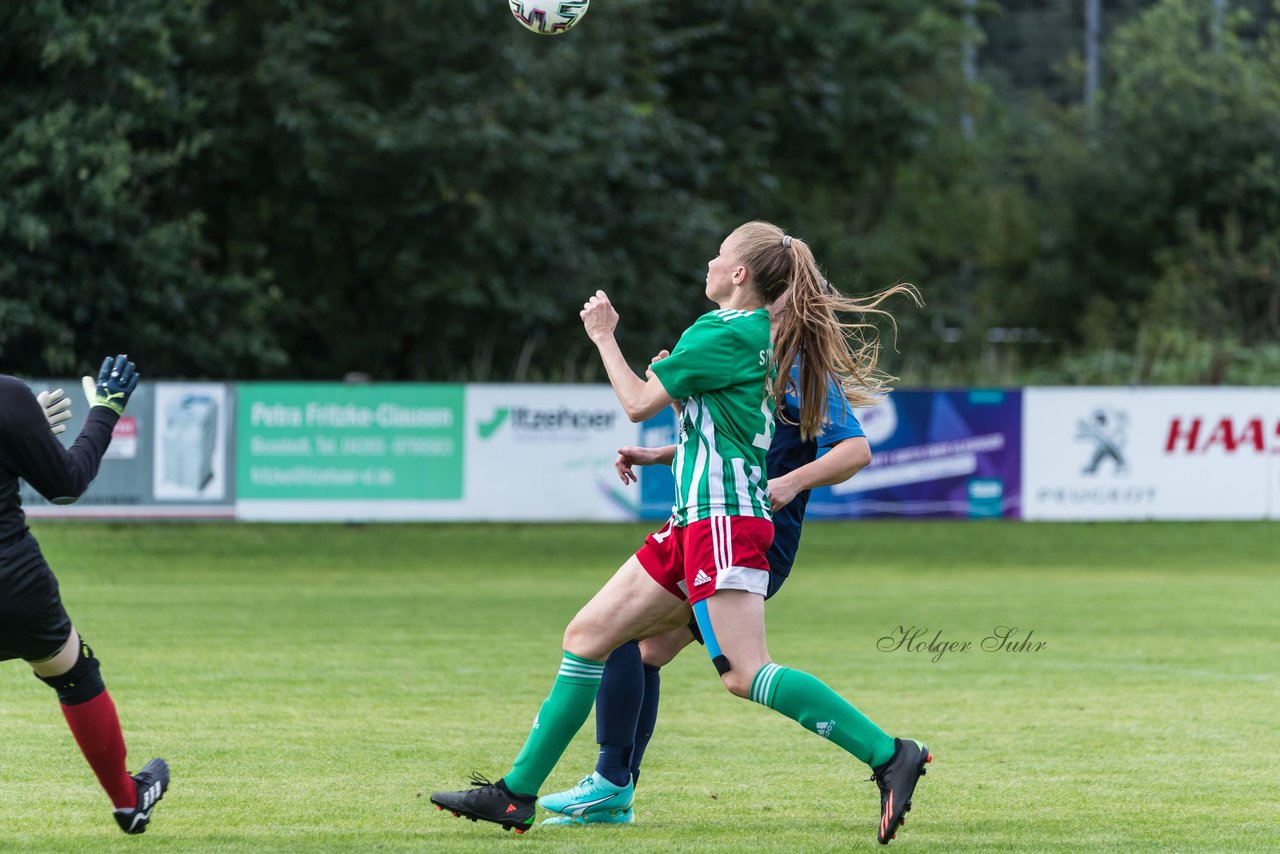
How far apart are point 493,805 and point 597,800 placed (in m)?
0.49

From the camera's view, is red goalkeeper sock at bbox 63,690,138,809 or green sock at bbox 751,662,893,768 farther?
green sock at bbox 751,662,893,768

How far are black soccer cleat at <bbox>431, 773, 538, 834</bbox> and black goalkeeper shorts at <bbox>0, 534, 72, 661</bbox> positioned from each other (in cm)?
130

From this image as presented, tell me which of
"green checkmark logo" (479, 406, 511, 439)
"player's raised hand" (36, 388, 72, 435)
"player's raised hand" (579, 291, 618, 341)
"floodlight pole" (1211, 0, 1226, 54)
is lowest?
"green checkmark logo" (479, 406, 511, 439)

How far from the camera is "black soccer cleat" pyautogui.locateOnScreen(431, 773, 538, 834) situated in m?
5.66

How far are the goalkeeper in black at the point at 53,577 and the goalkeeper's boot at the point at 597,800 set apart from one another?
1367 mm

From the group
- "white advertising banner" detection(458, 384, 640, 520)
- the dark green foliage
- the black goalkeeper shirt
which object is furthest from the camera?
the dark green foliage

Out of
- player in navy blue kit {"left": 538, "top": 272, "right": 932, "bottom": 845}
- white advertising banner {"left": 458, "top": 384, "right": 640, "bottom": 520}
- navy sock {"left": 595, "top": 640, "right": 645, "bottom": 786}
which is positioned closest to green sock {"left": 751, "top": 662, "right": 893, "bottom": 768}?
player in navy blue kit {"left": 538, "top": 272, "right": 932, "bottom": 845}

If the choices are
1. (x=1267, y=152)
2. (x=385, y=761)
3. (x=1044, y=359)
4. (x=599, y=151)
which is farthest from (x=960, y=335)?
(x=385, y=761)

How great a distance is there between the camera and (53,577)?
5285mm

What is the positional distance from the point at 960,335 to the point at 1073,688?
127ft

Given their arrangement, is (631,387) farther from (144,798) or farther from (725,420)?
(144,798)

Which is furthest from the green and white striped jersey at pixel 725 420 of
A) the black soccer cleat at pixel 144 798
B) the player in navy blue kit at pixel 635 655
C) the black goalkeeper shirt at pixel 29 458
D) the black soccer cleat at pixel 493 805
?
the black soccer cleat at pixel 144 798

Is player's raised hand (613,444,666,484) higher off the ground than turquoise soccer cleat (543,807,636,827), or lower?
higher

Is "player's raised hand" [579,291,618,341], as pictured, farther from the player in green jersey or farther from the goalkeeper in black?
the goalkeeper in black
